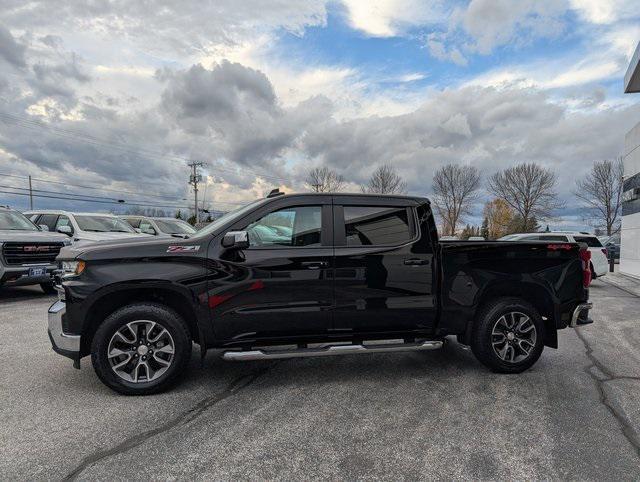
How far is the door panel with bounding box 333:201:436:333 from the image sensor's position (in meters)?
4.33

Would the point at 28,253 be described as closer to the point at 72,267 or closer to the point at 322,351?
the point at 72,267

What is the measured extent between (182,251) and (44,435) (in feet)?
5.69

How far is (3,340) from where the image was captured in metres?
6.02

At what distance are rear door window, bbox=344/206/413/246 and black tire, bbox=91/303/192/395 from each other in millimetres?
1779

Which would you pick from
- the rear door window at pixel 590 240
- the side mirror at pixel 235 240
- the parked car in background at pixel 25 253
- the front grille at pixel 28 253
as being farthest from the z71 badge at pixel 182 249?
the rear door window at pixel 590 240

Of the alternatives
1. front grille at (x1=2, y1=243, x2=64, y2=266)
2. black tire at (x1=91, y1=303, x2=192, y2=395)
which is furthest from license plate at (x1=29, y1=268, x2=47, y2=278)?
black tire at (x1=91, y1=303, x2=192, y2=395)

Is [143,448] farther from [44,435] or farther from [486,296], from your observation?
[486,296]

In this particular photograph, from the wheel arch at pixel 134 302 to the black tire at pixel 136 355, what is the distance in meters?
0.12

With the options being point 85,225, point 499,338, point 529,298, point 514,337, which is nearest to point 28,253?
point 85,225

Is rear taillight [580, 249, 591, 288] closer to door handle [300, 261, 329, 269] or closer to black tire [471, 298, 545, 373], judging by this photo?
black tire [471, 298, 545, 373]

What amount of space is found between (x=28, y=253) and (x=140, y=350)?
651 cm

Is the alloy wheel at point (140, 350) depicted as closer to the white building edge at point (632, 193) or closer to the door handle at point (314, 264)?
the door handle at point (314, 264)

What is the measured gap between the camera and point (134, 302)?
4.18m

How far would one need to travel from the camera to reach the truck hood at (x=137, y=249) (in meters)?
4.04
